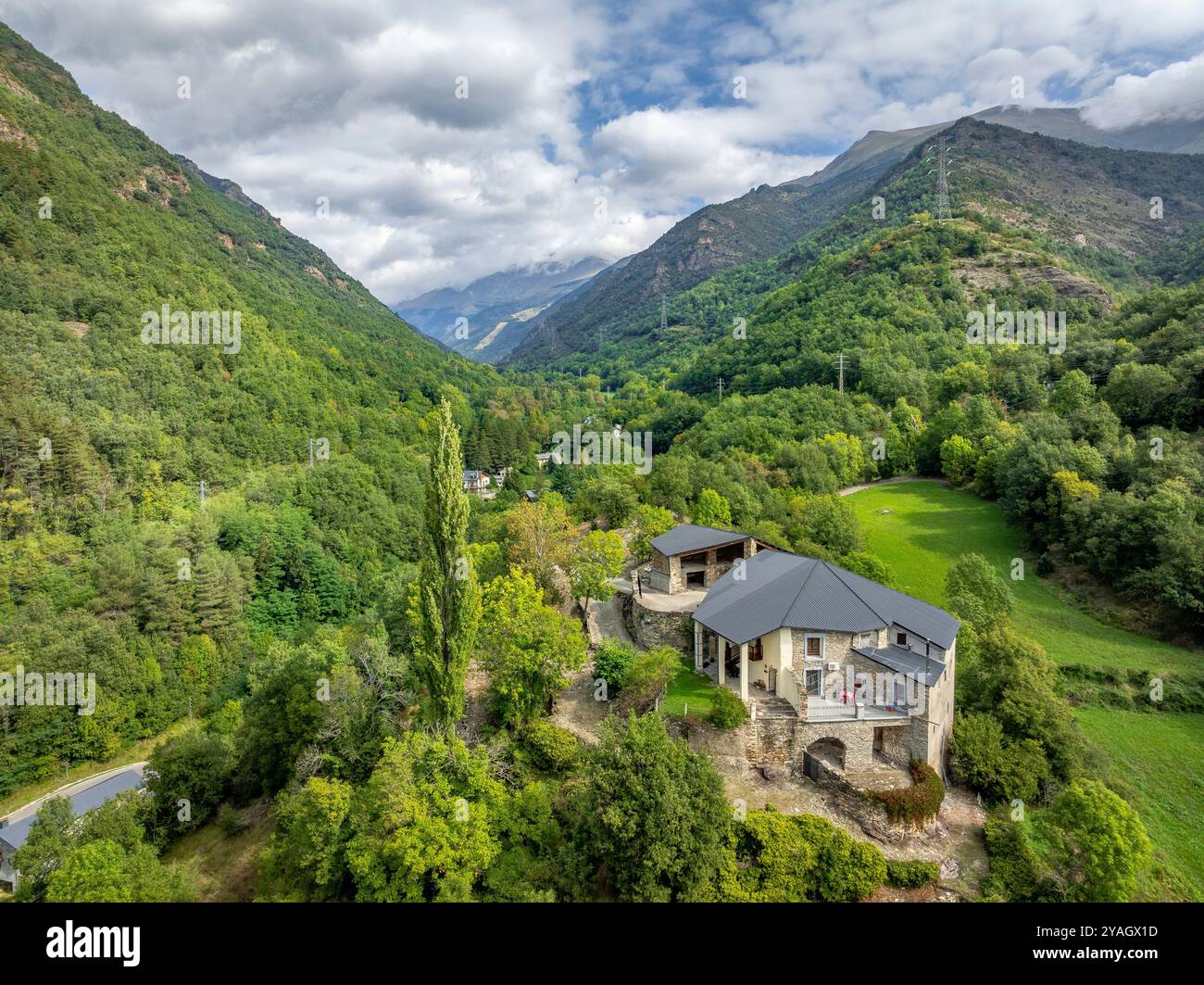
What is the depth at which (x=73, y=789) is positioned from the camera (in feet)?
124

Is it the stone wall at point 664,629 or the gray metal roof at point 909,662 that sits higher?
the gray metal roof at point 909,662

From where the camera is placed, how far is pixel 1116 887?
52.5ft

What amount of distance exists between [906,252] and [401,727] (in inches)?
4153

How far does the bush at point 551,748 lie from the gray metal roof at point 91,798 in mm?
24315

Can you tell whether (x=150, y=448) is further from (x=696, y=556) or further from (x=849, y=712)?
(x=849, y=712)

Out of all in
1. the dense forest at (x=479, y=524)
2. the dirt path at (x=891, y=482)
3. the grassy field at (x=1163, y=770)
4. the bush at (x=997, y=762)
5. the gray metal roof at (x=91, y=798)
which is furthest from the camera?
the dirt path at (x=891, y=482)

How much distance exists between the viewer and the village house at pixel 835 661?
20.6 meters

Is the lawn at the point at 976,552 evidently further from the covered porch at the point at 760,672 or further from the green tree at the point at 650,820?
the green tree at the point at 650,820

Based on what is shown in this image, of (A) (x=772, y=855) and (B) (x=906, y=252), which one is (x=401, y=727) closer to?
(A) (x=772, y=855)

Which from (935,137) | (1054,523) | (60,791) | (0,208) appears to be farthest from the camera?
(935,137)

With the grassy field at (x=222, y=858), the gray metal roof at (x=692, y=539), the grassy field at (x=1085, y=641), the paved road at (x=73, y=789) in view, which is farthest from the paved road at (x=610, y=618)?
the paved road at (x=73, y=789)

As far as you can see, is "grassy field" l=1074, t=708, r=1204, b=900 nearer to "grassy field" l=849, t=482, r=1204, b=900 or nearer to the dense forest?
"grassy field" l=849, t=482, r=1204, b=900
